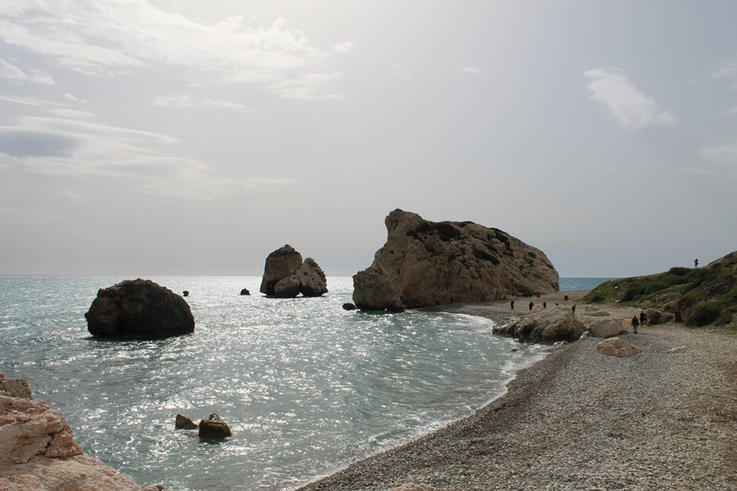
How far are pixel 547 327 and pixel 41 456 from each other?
34.5m

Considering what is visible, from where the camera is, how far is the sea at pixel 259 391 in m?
13.5

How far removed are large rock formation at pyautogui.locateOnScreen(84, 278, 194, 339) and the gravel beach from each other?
1207 inches

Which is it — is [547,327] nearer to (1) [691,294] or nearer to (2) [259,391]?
(1) [691,294]

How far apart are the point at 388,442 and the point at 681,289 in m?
42.0

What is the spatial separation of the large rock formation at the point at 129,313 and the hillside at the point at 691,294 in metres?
42.2

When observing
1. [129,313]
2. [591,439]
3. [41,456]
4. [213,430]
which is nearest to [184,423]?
[213,430]

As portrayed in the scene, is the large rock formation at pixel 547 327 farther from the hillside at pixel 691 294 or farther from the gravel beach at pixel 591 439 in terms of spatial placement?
the gravel beach at pixel 591 439

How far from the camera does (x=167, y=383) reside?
2264 centimetres

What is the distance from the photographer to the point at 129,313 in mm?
37781

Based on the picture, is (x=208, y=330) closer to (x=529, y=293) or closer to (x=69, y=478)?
(x=69, y=478)

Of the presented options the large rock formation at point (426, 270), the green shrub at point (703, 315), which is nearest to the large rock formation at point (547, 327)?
the green shrub at point (703, 315)

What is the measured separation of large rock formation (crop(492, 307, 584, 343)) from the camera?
34.0 m

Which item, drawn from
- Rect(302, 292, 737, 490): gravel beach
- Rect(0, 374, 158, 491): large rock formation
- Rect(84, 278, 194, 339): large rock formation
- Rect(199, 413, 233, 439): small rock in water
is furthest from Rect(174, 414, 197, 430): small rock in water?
Rect(84, 278, 194, 339): large rock formation

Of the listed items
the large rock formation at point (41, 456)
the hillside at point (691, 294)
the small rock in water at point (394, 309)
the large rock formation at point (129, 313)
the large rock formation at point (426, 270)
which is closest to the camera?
the large rock formation at point (41, 456)
